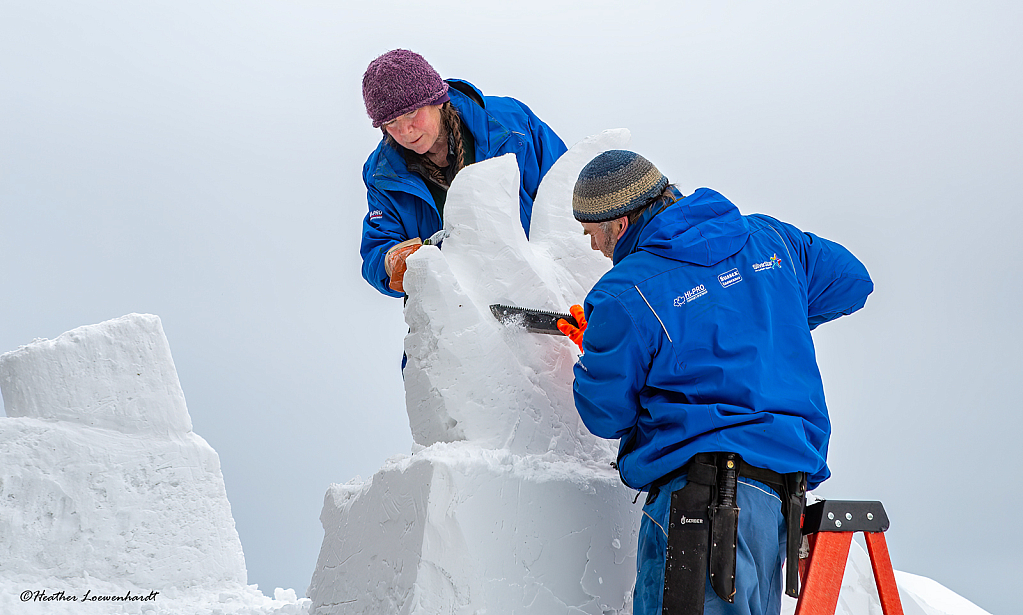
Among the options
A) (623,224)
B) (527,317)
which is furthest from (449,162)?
(623,224)

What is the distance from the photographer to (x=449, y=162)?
310 cm

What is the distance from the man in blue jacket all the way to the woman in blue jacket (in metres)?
0.95

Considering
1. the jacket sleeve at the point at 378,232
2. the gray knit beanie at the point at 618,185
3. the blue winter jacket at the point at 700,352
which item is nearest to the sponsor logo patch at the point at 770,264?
the blue winter jacket at the point at 700,352

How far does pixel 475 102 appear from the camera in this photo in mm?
3076

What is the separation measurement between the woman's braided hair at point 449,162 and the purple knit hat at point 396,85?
16 cm

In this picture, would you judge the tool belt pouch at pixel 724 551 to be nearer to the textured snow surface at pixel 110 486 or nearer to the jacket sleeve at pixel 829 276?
the jacket sleeve at pixel 829 276

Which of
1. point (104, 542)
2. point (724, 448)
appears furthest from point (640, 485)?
point (104, 542)

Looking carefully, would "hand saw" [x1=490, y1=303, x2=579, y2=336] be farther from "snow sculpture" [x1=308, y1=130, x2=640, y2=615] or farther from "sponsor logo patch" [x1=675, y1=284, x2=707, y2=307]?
"sponsor logo patch" [x1=675, y1=284, x2=707, y2=307]

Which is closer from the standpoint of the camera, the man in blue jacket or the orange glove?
the man in blue jacket

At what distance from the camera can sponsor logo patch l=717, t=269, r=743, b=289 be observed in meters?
1.97

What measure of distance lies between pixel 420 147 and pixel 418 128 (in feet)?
0.34

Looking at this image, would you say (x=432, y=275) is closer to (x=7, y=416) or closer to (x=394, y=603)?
(x=394, y=603)

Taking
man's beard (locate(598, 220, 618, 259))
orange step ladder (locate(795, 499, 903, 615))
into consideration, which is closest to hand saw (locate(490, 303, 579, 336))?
man's beard (locate(598, 220, 618, 259))

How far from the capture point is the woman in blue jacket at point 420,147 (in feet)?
9.07
